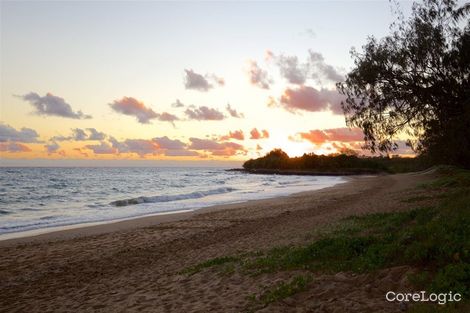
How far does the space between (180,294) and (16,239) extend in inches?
556

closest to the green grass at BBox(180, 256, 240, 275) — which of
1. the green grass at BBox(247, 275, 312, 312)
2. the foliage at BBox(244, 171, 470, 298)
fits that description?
the foliage at BBox(244, 171, 470, 298)

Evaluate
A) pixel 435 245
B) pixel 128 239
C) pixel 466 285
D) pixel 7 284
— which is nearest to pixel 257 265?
pixel 435 245

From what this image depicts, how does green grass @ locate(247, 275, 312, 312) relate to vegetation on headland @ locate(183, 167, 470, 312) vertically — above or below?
below

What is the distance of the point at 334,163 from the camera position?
15075 cm

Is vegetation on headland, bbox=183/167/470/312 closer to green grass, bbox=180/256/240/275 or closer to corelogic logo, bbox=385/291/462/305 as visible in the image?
green grass, bbox=180/256/240/275

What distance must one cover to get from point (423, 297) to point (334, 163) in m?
148

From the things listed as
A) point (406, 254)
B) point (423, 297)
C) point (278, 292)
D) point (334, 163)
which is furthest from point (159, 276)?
point (334, 163)

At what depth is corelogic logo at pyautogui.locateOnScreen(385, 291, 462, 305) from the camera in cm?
642

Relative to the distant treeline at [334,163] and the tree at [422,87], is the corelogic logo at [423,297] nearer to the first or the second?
the tree at [422,87]

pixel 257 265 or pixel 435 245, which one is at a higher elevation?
pixel 435 245

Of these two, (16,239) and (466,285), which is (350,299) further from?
(16,239)

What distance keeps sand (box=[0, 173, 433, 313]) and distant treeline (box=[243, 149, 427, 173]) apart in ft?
377

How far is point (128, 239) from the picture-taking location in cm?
1869

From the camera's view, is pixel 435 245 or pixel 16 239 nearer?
pixel 435 245
